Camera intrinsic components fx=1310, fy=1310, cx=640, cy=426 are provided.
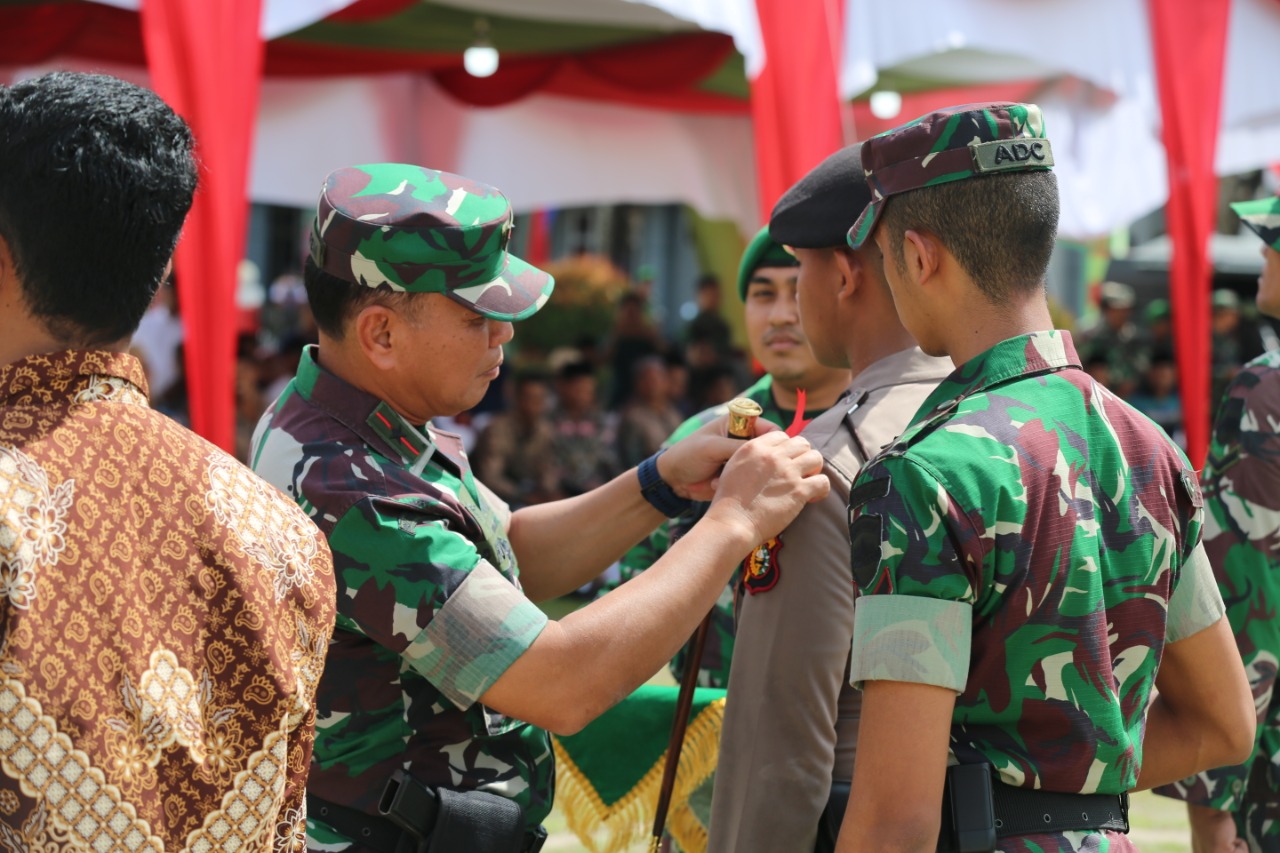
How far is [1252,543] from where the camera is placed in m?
2.75

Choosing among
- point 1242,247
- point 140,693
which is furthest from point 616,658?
point 1242,247

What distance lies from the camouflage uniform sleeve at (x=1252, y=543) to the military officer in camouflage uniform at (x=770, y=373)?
935 millimetres

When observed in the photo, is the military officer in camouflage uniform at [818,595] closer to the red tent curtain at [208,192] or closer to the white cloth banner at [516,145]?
the red tent curtain at [208,192]

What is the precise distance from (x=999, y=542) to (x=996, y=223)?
41cm

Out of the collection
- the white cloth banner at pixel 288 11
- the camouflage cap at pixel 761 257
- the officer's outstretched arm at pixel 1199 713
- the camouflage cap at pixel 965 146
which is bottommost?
the officer's outstretched arm at pixel 1199 713

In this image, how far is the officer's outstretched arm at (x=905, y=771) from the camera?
149 cm

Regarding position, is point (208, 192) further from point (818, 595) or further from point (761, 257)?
point (818, 595)

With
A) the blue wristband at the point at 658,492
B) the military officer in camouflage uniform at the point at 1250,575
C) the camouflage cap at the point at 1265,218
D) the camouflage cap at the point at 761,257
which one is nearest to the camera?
the blue wristband at the point at 658,492

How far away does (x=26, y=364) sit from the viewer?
4.22 ft

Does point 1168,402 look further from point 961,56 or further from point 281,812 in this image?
point 281,812

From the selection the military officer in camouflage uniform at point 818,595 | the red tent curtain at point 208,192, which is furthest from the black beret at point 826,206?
the red tent curtain at point 208,192

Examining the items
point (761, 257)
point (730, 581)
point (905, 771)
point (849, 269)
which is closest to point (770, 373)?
point (761, 257)

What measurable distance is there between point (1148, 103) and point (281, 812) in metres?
8.12

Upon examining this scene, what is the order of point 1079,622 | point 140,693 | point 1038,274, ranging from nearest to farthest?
point 140,693 < point 1079,622 < point 1038,274
